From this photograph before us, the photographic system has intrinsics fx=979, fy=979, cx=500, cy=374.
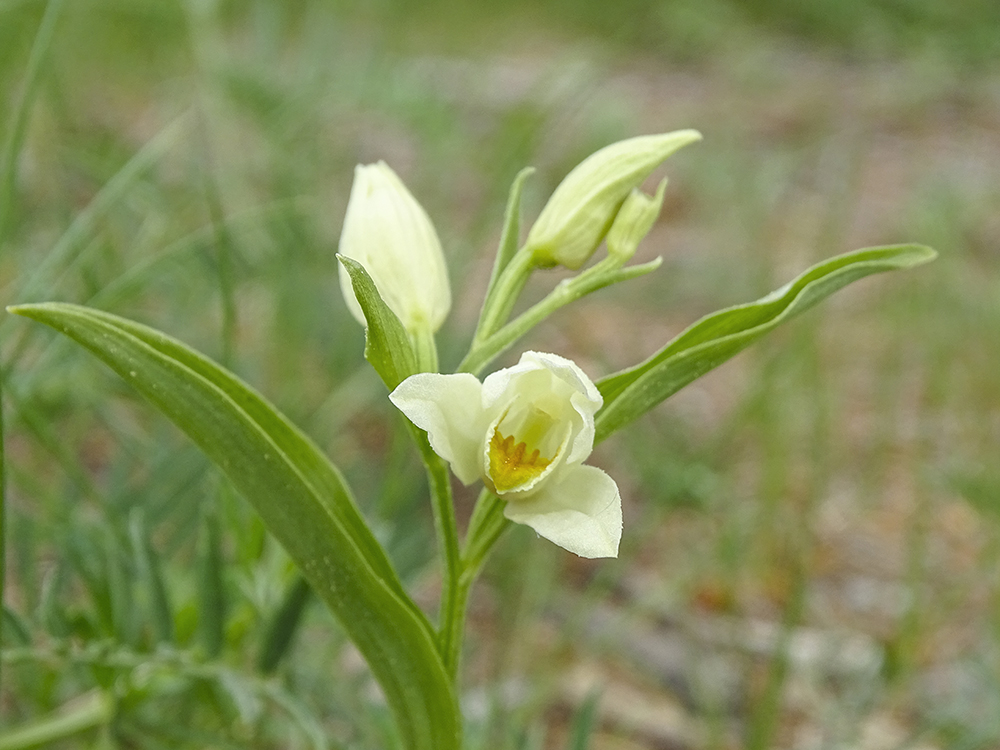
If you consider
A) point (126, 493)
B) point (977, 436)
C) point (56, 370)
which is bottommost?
point (977, 436)

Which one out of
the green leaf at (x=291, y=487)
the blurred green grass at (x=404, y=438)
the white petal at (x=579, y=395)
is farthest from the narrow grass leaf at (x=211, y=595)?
the white petal at (x=579, y=395)

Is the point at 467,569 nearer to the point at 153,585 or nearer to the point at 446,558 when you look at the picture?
the point at 446,558

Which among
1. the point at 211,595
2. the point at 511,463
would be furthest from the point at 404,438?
the point at 511,463

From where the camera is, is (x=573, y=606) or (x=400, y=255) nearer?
(x=400, y=255)

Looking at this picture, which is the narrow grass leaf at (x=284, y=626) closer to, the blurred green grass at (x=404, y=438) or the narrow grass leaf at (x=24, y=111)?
the blurred green grass at (x=404, y=438)

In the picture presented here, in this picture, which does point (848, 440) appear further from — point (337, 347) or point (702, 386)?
point (337, 347)

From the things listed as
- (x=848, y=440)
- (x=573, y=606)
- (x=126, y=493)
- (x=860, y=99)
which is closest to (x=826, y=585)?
(x=573, y=606)
